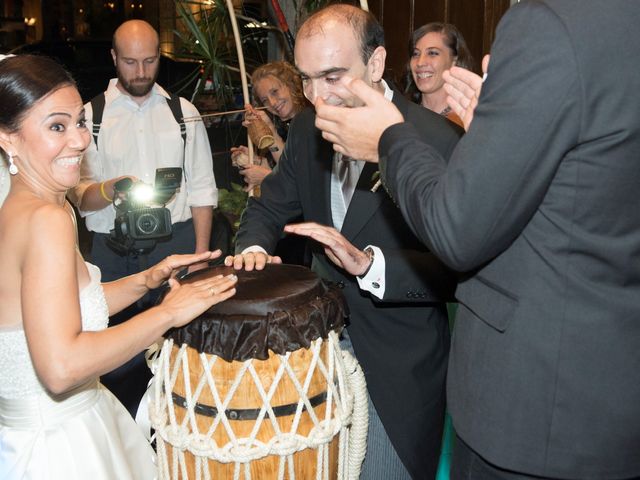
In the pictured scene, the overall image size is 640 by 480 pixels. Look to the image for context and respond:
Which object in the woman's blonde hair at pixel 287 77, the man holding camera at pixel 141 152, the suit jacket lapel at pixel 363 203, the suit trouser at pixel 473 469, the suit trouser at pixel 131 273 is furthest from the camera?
the woman's blonde hair at pixel 287 77

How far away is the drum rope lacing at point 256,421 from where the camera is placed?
1.58 m

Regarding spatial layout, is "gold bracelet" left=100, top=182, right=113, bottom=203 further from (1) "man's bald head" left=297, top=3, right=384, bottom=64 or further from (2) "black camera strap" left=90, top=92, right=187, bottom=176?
(1) "man's bald head" left=297, top=3, right=384, bottom=64

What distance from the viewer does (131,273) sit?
3.64 m

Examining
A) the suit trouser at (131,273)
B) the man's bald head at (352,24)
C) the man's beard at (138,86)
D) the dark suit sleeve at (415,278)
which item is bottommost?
the suit trouser at (131,273)

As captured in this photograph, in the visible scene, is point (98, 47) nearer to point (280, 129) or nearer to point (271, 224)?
point (280, 129)

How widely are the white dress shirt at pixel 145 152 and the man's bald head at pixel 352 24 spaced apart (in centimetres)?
184

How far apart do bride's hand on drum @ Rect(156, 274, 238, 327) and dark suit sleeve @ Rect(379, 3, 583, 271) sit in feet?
2.11

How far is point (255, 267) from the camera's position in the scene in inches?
75.9

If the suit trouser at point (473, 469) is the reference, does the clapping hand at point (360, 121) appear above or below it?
above

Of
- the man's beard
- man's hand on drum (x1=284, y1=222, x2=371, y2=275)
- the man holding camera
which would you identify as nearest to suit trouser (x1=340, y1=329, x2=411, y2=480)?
man's hand on drum (x1=284, y1=222, x2=371, y2=275)

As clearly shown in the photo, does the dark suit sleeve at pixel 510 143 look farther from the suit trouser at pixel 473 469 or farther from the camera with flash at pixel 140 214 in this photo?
the camera with flash at pixel 140 214

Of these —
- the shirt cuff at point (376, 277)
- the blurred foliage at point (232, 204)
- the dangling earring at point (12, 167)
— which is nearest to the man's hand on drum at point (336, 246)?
the shirt cuff at point (376, 277)

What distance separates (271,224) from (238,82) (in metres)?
5.10

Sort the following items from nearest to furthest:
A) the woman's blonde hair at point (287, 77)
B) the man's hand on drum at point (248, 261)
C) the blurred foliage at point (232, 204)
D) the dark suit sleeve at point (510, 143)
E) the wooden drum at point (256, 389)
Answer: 1. the dark suit sleeve at point (510, 143)
2. the wooden drum at point (256, 389)
3. the man's hand on drum at point (248, 261)
4. the woman's blonde hair at point (287, 77)
5. the blurred foliage at point (232, 204)
